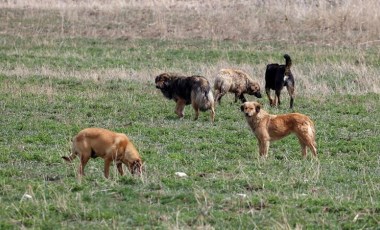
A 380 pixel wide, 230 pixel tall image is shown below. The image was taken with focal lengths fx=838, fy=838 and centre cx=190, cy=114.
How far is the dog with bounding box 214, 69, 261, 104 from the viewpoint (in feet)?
63.3

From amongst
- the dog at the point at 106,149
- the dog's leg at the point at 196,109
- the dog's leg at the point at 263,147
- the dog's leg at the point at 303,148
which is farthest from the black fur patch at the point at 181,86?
the dog at the point at 106,149

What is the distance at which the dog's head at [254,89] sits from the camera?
19672 mm

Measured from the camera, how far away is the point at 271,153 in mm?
13664

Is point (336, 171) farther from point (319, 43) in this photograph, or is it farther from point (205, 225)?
point (319, 43)

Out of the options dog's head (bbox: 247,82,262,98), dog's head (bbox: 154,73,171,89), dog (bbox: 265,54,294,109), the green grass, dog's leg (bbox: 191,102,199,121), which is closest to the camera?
the green grass

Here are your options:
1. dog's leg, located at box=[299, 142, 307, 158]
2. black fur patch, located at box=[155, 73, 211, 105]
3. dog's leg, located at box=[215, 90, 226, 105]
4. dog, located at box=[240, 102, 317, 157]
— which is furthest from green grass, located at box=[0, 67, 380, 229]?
dog's leg, located at box=[215, 90, 226, 105]

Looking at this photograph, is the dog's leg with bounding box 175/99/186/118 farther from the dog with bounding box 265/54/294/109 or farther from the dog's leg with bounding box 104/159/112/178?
the dog's leg with bounding box 104/159/112/178

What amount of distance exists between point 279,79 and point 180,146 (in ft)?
19.1

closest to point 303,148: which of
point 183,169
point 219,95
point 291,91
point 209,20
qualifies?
point 183,169

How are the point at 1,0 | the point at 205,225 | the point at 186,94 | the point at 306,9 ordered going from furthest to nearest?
the point at 1,0, the point at 306,9, the point at 186,94, the point at 205,225

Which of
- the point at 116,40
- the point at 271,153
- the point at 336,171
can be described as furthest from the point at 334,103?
the point at 116,40

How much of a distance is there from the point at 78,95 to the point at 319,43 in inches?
512

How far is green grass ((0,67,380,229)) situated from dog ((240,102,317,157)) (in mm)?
263

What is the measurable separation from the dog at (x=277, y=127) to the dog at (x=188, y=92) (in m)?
3.35
